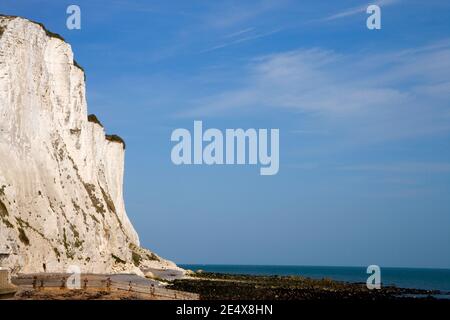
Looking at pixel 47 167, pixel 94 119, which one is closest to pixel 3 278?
pixel 47 167

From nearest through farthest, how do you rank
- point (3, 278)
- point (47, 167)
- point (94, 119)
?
point (3, 278), point (47, 167), point (94, 119)

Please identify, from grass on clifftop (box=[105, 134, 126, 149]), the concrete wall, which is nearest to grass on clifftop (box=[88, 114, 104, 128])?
grass on clifftop (box=[105, 134, 126, 149])

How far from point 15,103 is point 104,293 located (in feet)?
78.6

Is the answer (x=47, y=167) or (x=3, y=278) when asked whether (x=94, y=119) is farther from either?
(x=3, y=278)

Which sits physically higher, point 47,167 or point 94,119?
point 94,119

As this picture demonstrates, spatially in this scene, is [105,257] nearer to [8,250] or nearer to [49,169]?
[49,169]

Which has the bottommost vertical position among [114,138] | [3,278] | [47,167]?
[3,278]

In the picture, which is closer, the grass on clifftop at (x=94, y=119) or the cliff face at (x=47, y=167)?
the cliff face at (x=47, y=167)

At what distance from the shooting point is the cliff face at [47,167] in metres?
50.2

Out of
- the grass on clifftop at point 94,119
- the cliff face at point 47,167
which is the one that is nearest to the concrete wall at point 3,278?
the cliff face at point 47,167

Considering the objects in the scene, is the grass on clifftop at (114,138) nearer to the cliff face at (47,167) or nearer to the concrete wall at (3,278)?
the cliff face at (47,167)

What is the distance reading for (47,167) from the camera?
5750 cm

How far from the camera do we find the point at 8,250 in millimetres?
44594

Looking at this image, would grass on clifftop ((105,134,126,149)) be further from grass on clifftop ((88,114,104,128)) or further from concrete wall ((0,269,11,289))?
concrete wall ((0,269,11,289))
